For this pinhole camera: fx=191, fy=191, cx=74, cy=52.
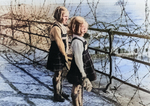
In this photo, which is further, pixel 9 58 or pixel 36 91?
pixel 9 58

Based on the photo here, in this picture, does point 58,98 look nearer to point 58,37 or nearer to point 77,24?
point 58,37

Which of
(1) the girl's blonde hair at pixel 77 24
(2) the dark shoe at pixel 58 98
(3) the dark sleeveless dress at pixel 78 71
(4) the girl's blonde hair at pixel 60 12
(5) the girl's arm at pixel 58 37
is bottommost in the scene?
(2) the dark shoe at pixel 58 98

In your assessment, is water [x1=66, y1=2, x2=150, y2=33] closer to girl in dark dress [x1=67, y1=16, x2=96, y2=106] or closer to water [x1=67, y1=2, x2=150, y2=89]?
water [x1=67, y1=2, x2=150, y2=89]

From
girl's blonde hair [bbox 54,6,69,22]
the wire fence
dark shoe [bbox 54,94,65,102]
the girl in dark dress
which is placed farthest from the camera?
dark shoe [bbox 54,94,65,102]

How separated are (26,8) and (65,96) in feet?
7.58

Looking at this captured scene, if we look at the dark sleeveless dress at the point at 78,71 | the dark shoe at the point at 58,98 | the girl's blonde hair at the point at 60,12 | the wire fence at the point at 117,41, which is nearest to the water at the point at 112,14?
the wire fence at the point at 117,41

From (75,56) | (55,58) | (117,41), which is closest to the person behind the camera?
(75,56)

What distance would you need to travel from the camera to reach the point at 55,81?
2.32 metres

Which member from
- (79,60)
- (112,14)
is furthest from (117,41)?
(79,60)

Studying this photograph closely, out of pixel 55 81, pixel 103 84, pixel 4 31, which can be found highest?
pixel 4 31

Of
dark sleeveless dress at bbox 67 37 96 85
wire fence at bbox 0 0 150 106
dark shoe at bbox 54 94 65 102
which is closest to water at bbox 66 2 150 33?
wire fence at bbox 0 0 150 106

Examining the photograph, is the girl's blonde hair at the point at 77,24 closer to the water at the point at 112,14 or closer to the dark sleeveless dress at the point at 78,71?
the dark sleeveless dress at the point at 78,71

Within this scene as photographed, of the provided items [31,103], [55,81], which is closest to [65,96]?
[55,81]

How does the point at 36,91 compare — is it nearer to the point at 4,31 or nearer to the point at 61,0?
the point at 61,0
